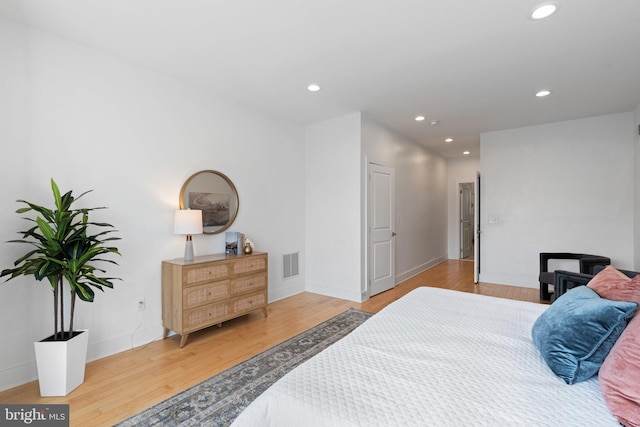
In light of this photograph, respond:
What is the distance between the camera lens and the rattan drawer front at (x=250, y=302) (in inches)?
130

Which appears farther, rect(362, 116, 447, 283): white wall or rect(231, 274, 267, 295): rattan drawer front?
rect(362, 116, 447, 283): white wall

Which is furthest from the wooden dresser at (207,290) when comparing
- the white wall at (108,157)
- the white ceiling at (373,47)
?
the white ceiling at (373,47)

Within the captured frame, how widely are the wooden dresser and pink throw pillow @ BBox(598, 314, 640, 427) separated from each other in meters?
2.90

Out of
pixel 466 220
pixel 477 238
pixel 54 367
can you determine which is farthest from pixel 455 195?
pixel 54 367

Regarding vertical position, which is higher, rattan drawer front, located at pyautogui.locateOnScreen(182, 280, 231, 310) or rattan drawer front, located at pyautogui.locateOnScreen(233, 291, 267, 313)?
rattan drawer front, located at pyautogui.locateOnScreen(182, 280, 231, 310)

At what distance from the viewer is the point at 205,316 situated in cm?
301

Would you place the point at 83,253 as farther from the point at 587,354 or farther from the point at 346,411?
the point at 587,354

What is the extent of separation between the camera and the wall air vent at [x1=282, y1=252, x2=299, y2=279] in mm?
4543

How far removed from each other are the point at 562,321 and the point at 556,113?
4348mm

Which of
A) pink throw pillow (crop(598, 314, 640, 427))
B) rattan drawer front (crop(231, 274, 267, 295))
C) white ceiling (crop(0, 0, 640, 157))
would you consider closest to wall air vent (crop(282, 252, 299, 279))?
rattan drawer front (crop(231, 274, 267, 295))

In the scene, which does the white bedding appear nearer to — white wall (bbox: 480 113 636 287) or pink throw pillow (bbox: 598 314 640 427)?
pink throw pillow (bbox: 598 314 640 427)

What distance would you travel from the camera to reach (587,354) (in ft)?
3.85

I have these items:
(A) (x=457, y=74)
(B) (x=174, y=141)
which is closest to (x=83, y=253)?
(B) (x=174, y=141)

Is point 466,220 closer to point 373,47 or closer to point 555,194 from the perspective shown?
point 555,194
